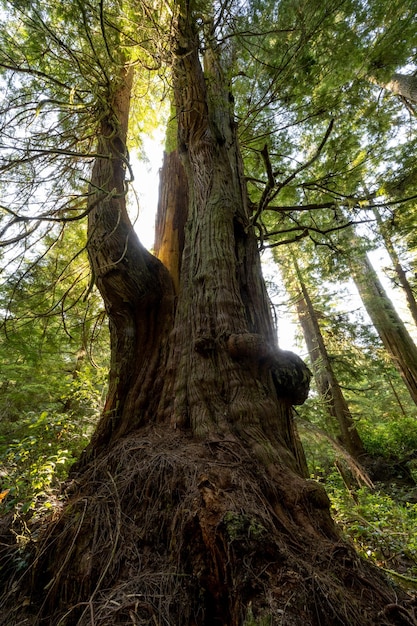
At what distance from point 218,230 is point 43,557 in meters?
2.71

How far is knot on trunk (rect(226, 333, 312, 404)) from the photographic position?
82.1 inches

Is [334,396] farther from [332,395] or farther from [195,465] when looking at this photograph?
[195,465]

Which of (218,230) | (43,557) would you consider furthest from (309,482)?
(218,230)

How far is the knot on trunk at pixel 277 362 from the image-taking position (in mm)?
2086

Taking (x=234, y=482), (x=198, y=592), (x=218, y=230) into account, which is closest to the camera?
(x=198, y=592)

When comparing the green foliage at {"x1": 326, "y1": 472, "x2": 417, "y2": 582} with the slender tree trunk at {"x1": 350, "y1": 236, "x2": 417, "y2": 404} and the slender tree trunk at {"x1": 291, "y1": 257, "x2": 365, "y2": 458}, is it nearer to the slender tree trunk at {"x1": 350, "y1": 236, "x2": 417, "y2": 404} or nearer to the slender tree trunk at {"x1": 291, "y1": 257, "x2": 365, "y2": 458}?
the slender tree trunk at {"x1": 291, "y1": 257, "x2": 365, "y2": 458}

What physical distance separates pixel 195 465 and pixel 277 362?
1026 millimetres

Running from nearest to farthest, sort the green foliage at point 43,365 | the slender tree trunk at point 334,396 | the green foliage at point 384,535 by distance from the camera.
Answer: the green foliage at point 43,365 < the green foliage at point 384,535 < the slender tree trunk at point 334,396

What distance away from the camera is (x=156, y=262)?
10.2ft

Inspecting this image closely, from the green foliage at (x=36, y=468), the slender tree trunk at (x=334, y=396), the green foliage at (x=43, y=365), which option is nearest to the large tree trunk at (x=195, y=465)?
the green foliage at (x=36, y=468)

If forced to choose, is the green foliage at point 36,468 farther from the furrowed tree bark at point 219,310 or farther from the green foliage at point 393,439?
the green foliage at point 393,439

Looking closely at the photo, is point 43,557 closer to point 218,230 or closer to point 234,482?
→ point 234,482

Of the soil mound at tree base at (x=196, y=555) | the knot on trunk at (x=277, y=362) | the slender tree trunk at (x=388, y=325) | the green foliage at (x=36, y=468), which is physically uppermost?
the slender tree trunk at (x=388, y=325)

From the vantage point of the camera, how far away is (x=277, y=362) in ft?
7.46
